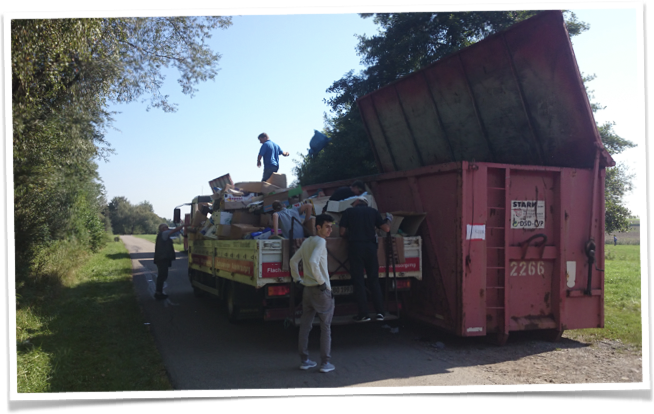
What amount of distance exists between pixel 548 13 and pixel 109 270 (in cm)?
1566

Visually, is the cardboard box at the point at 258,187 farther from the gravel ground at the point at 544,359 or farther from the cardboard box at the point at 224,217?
the gravel ground at the point at 544,359

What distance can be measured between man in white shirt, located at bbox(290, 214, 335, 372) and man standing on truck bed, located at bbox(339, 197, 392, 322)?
2.67 feet

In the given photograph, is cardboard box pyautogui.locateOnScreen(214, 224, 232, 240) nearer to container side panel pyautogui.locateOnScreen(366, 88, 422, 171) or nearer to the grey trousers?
the grey trousers

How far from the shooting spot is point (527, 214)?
6.52 m

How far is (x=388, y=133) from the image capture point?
365 inches

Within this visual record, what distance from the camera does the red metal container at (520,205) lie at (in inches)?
247

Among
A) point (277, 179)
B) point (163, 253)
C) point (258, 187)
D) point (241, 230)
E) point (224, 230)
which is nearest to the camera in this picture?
point (241, 230)

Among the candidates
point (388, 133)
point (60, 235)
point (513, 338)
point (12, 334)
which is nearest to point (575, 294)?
point (513, 338)

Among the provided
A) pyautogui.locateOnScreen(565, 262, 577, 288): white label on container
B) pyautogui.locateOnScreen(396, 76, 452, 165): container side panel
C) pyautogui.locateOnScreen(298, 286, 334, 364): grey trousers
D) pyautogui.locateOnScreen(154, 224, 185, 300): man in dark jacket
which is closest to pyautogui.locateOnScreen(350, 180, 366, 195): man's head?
pyautogui.locateOnScreen(396, 76, 452, 165): container side panel

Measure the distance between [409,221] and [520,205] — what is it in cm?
141

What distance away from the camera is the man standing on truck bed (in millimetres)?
6289

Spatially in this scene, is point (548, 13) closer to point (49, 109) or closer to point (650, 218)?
point (650, 218)

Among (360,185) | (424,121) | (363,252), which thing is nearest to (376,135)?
(424,121)

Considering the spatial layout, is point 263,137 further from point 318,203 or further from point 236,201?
point 318,203
